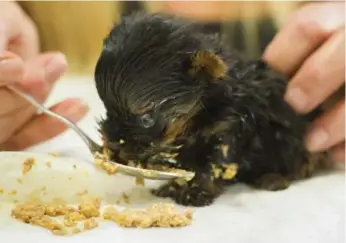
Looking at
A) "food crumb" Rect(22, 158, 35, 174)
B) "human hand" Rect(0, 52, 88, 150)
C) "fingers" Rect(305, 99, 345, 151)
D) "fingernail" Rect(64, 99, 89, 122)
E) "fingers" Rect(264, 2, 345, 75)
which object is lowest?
"fingers" Rect(305, 99, 345, 151)

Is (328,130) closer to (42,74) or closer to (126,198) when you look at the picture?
(126,198)

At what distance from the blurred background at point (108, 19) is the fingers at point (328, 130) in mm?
602

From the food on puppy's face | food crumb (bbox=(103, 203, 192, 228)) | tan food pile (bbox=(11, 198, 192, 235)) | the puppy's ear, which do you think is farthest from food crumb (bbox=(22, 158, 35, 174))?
the puppy's ear

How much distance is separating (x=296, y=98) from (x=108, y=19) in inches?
37.9

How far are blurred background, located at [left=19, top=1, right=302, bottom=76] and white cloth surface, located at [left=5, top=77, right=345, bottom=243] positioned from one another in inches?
28.9

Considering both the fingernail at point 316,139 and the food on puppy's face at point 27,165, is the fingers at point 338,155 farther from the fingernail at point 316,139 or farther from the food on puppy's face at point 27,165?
the food on puppy's face at point 27,165

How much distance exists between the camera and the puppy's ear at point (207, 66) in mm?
1187

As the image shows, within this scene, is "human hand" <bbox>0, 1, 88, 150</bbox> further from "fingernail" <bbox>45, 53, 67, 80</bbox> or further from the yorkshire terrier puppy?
the yorkshire terrier puppy

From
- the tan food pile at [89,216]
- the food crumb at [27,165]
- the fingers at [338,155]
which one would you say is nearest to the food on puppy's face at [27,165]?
the food crumb at [27,165]

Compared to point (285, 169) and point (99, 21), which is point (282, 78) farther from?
point (99, 21)

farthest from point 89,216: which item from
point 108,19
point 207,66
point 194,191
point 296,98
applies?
point 108,19

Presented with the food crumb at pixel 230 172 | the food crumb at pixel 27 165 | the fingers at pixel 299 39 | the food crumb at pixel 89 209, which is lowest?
the food crumb at pixel 230 172

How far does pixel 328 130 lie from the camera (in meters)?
1.49

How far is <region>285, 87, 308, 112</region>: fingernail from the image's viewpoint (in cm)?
145
